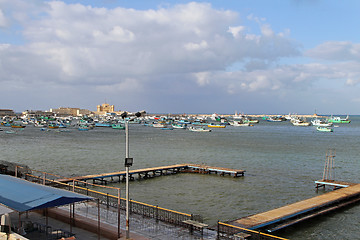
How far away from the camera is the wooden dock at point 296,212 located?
1928 centimetres

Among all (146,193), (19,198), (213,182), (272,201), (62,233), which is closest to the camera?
(19,198)

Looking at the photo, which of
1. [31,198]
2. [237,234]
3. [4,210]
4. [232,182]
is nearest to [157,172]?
[232,182]

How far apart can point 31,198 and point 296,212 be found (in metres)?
16.5

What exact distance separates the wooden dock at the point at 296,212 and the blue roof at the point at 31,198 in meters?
10.0

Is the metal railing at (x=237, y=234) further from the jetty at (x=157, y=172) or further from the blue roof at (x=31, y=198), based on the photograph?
the jetty at (x=157, y=172)

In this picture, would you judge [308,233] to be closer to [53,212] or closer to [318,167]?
[53,212]

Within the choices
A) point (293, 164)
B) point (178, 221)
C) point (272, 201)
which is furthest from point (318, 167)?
point (178, 221)

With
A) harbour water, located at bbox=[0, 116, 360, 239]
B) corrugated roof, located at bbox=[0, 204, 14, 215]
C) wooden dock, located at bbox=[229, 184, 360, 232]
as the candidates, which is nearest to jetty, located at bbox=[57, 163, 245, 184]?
harbour water, located at bbox=[0, 116, 360, 239]

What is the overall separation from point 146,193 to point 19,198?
708 inches

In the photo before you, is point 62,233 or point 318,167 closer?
point 62,233

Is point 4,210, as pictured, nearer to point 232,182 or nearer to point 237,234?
point 237,234

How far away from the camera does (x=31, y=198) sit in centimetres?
1278

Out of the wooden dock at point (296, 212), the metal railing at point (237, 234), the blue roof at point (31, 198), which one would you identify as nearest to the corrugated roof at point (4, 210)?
the blue roof at point (31, 198)

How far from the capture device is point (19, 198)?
42.2ft
